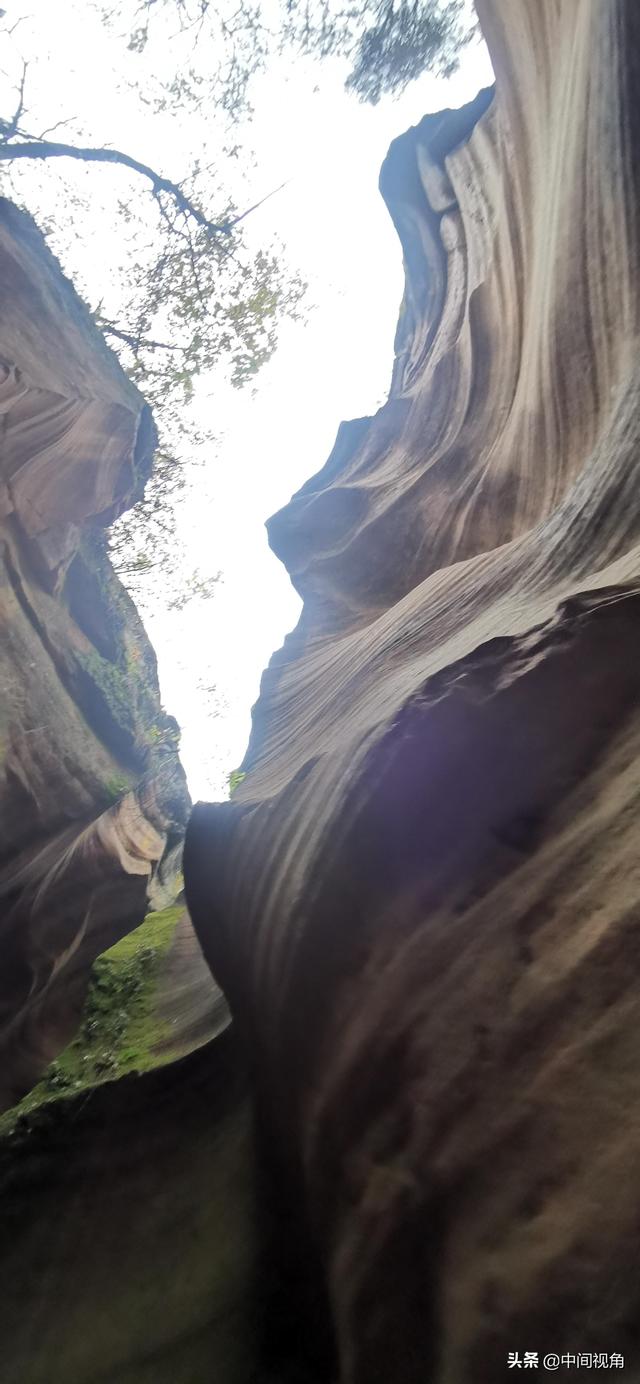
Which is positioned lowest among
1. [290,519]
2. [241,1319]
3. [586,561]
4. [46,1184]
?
[241,1319]

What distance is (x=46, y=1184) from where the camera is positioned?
11.0 ft

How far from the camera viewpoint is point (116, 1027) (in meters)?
4.84

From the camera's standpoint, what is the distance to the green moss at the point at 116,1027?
151 inches

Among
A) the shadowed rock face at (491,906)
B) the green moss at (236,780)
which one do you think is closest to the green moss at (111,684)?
the green moss at (236,780)

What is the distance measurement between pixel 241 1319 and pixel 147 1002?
2.53 meters

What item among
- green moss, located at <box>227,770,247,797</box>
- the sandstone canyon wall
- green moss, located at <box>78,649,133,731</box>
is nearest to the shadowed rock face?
the sandstone canyon wall

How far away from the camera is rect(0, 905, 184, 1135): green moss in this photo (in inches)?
151

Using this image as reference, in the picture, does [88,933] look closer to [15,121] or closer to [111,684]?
[111,684]

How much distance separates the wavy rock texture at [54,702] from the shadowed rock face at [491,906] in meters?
3.91

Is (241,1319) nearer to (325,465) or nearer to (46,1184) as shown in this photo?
(46,1184)

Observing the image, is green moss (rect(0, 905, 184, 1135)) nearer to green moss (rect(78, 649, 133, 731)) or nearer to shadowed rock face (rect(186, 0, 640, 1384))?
shadowed rock face (rect(186, 0, 640, 1384))

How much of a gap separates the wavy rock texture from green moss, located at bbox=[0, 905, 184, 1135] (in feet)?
3.30

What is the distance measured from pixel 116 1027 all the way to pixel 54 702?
14.2 ft

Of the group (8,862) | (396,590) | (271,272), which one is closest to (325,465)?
(396,590)
